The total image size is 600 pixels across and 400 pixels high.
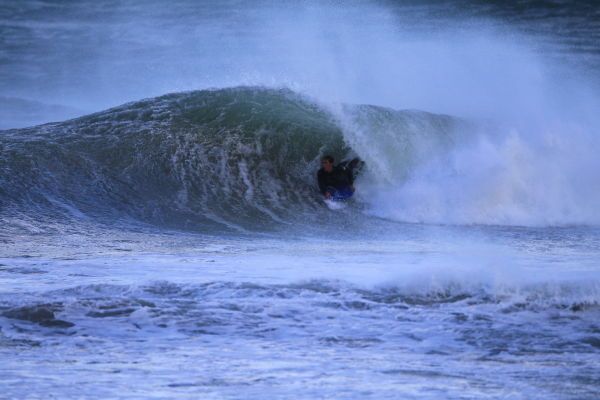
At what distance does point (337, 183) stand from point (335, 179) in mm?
88

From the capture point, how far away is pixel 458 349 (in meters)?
5.29

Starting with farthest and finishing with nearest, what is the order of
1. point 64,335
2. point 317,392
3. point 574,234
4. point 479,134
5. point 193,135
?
1. point 479,134
2. point 193,135
3. point 574,234
4. point 64,335
5. point 317,392

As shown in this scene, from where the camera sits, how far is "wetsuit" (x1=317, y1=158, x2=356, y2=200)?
547 inches

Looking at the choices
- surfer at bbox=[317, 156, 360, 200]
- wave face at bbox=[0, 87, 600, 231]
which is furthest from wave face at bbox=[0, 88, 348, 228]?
surfer at bbox=[317, 156, 360, 200]

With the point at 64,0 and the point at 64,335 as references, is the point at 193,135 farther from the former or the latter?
the point at 64,0

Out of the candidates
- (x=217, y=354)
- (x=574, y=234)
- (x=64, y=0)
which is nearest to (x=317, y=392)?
(x=217, y=354)

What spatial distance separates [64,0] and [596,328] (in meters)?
30.6

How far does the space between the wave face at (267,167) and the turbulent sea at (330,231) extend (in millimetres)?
44

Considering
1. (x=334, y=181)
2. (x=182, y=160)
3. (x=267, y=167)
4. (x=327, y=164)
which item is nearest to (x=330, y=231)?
(x=327, y=164)

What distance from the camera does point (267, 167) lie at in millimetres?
14930

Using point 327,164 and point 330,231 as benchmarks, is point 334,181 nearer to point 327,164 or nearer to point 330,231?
point 327,164

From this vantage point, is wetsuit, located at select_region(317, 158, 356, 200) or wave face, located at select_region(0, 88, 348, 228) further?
wetsuit, located at select_region(317, 158, 356, 200)

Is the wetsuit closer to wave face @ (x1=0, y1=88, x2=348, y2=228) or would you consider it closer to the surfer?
the surfer

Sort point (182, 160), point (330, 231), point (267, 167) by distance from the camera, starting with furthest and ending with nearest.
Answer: point (267, 167)
point (182, 160)
point (330, 231)
